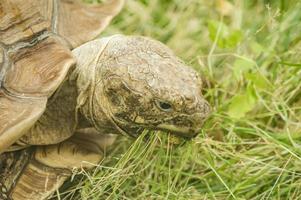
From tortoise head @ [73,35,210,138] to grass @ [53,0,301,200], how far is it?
0.20 meters

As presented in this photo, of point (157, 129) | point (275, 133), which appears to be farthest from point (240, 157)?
point (157, 129)

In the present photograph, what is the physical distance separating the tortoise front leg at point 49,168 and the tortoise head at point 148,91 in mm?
247

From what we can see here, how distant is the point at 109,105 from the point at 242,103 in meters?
0.83

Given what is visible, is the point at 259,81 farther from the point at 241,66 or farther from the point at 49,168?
the point at 49,168

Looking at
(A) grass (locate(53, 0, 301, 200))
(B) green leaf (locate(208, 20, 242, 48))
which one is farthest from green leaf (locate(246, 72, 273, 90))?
(B) green leaf (locate(208, 20, 242, 48))

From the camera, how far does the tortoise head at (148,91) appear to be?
2182 millimetres

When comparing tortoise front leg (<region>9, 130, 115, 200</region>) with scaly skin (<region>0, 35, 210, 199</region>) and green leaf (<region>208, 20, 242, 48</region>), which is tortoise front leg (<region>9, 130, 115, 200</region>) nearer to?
scaly skin (<region>0, 35, 210, 199</region>)

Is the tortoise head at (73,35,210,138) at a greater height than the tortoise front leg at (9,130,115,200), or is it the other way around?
the tortoise head at (73,35,210,138)

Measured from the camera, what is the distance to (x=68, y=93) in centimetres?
241

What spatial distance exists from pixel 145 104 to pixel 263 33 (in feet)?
4.50

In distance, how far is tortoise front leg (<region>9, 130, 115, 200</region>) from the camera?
242cm

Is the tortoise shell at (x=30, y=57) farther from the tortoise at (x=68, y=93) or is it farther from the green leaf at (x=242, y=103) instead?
the green leaf at (x=242, y=103)

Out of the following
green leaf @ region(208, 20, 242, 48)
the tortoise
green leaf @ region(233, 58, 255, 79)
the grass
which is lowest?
the grass

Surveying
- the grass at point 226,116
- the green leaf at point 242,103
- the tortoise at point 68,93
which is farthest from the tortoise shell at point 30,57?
the green leaf at point 242,103
